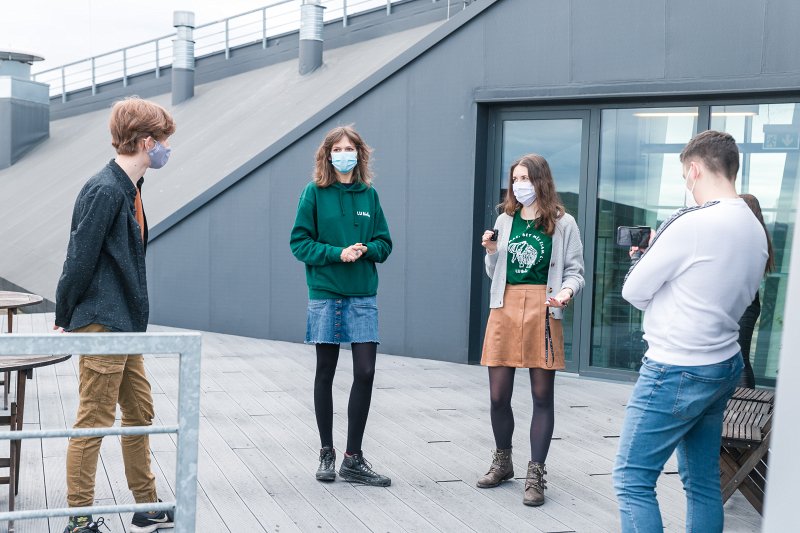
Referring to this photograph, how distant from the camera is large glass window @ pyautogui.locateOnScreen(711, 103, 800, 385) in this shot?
7168 mm

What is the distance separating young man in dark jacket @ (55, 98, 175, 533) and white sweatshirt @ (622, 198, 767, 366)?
1.99m

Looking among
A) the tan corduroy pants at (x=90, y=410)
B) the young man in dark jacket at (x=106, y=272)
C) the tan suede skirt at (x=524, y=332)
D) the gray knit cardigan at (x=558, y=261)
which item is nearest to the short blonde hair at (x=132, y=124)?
the young man in dark jacket at (x=106, y=272)

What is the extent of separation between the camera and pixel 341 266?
457cm

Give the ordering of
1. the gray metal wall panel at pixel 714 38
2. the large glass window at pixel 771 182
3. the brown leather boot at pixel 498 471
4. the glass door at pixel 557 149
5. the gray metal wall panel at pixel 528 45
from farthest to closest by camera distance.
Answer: the glass door at pixel 557 149 < the gray metal wall panel at pixel 528 45 < the large glass window at pixel 771 182 < the gray metal wall panel at pixel 714 38 < the brown leather boot at pixel 498 471

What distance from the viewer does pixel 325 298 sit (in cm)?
459

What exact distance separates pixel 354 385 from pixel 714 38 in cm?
453

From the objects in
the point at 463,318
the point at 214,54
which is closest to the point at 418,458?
the point at 463,318

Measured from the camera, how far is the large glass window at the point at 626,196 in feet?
25.1

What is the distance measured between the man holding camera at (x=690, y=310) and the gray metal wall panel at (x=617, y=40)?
4702mm

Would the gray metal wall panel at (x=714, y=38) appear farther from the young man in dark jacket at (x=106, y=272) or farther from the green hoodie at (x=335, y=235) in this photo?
the young man in dark jacket at (x=106, y=272)

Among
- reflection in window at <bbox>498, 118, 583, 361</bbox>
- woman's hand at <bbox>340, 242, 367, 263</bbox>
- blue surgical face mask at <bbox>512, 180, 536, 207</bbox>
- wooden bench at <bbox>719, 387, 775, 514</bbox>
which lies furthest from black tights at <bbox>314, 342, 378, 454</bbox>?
reflection in window at <bbox>498, 118, 583, 361</bbox>

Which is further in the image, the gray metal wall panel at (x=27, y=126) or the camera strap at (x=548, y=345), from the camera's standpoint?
the gray metal wall panel at (x=27, y=126)

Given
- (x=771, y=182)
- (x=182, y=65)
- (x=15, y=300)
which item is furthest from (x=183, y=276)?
(x=182, y=65)

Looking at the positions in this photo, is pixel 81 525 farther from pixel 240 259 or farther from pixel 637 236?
pixel 240 259
